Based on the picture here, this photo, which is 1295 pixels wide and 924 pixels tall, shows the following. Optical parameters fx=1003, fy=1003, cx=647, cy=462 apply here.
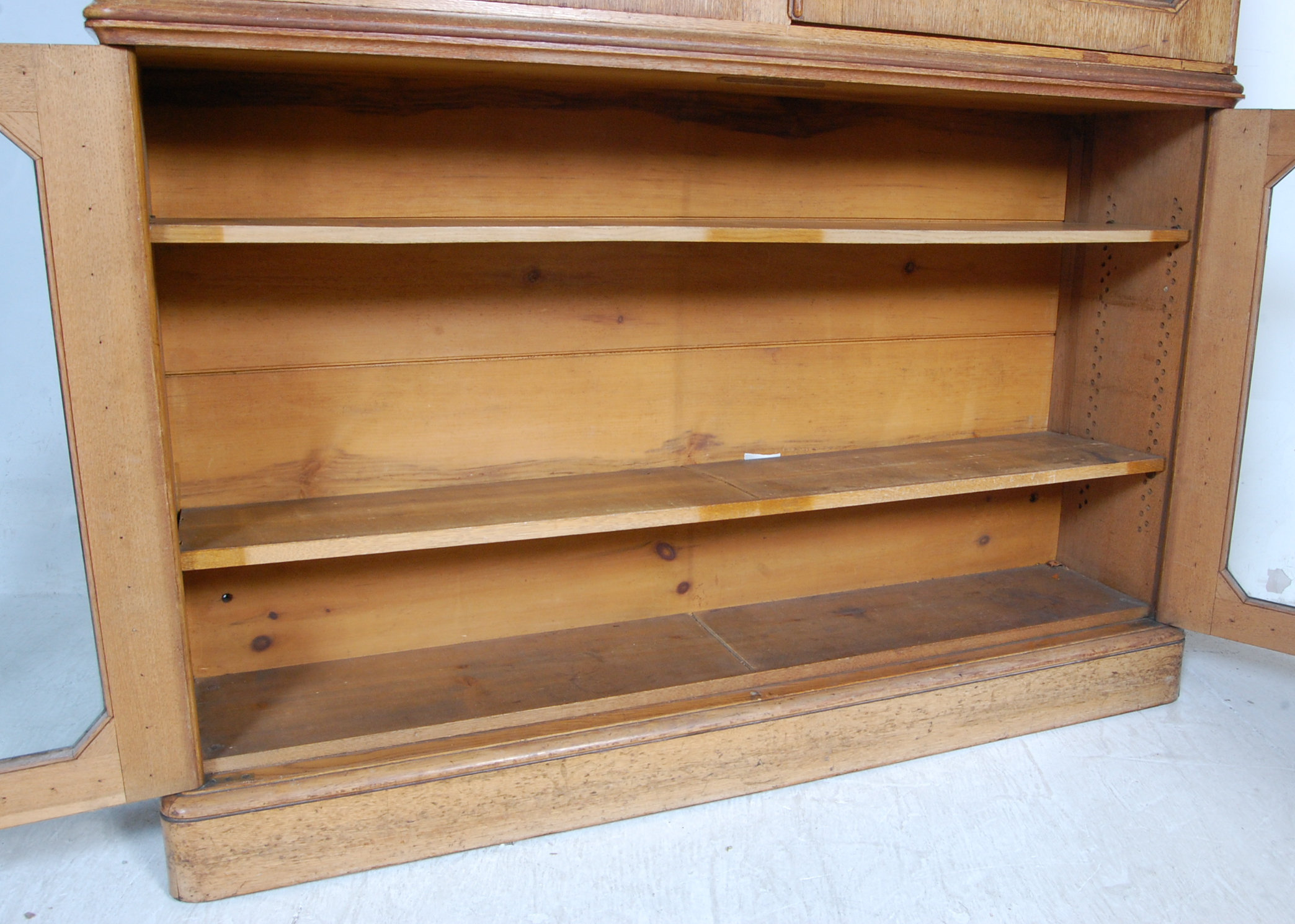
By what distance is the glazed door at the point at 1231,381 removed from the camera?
1.67 m

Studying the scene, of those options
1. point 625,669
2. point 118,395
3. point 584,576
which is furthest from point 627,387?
point 118,395

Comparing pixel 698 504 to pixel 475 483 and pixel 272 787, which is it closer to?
pixel 475 483

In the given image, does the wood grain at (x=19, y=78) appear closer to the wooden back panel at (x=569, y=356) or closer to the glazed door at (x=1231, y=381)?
the wooden back panel at (x=569, y=356)

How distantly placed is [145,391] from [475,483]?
1.97 feet

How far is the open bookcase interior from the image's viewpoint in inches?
59.4

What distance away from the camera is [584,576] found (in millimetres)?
1845

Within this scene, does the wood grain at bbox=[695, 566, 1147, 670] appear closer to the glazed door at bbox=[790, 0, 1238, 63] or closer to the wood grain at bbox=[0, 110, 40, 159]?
the glazed door at bbox=[790, 0, 1238, 63]

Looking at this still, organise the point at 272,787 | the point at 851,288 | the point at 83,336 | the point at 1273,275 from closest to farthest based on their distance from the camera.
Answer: the point at 83,336 < the point at 272,787 < the point at 1273,275 < the point at 851,288

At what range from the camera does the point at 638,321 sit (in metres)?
1.77

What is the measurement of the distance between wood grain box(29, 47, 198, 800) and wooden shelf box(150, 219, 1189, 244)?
85mm

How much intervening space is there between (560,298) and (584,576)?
51cm

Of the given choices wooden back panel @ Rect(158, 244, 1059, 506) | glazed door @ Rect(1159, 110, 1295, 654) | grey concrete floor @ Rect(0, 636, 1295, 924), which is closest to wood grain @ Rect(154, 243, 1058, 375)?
wooden back panel @ Rect(158, 244, 1059, 506)

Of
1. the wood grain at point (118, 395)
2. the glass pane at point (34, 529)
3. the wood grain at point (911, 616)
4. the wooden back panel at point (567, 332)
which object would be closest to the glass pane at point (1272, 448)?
the wood grain at point (911, 616)

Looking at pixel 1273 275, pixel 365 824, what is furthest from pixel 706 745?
pixel 1273 275
